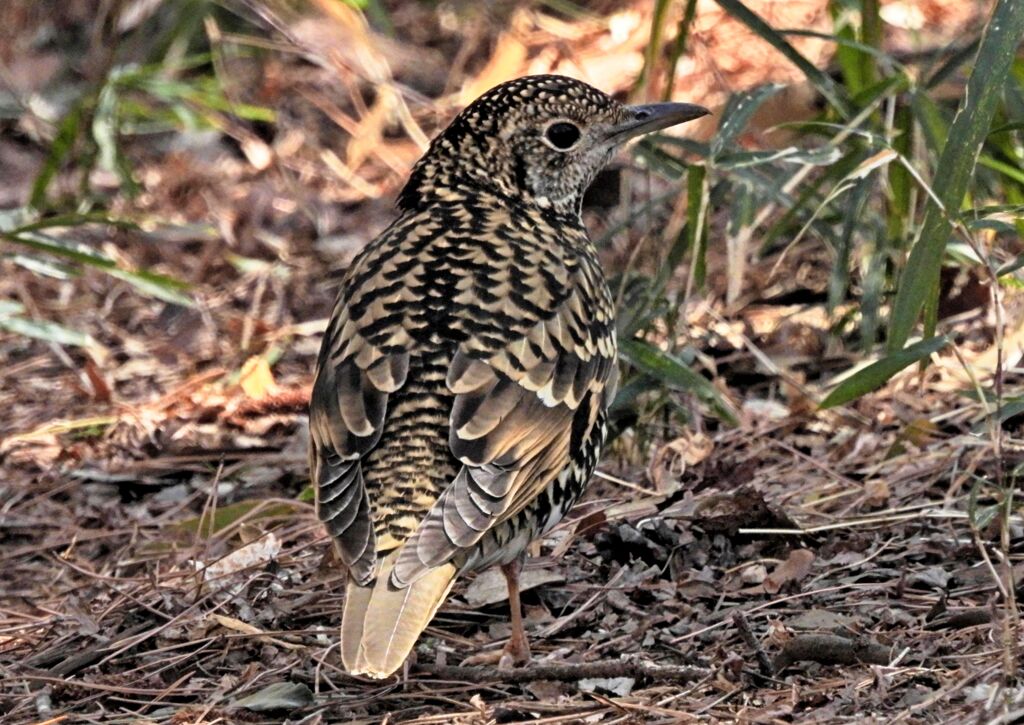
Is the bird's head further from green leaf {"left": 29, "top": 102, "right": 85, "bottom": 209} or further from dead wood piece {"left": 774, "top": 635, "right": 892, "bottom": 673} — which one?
green leaf {"left": 29, "top": 102, "right": 85, "bottom": 209}

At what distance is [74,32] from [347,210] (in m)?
2.93

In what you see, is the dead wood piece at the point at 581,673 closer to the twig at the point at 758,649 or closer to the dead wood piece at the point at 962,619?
the twig at the point at 758,649

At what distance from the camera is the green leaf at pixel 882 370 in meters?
4.46

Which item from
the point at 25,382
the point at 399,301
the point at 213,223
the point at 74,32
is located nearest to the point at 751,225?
the point at 399,301

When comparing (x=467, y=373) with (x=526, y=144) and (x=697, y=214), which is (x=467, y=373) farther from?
(x=697, y=214)

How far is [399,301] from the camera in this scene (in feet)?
14.0

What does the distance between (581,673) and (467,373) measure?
0.77 metres

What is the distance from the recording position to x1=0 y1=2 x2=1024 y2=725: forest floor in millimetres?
3932

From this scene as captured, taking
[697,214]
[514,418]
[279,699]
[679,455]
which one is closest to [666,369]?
[679,455]

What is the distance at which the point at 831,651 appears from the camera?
3.90 m

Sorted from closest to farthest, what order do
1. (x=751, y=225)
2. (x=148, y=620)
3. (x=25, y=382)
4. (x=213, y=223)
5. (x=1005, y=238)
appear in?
1. (x=148, y=620)
2. (x=751, y=225)
3. (x=1005, y=238)
4. (x=25, y=382)
5. (x=213, y=223)

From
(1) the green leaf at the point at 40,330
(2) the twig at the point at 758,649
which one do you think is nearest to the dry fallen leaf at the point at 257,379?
(1) the green leaf at the point at 40,330

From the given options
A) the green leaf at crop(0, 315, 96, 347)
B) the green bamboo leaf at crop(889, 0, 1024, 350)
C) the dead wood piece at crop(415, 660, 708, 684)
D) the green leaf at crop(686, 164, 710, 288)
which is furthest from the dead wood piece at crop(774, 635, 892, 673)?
the green leaf at crop(0, 315, 96, 347)

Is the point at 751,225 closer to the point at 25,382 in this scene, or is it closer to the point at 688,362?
the point at 688,362
